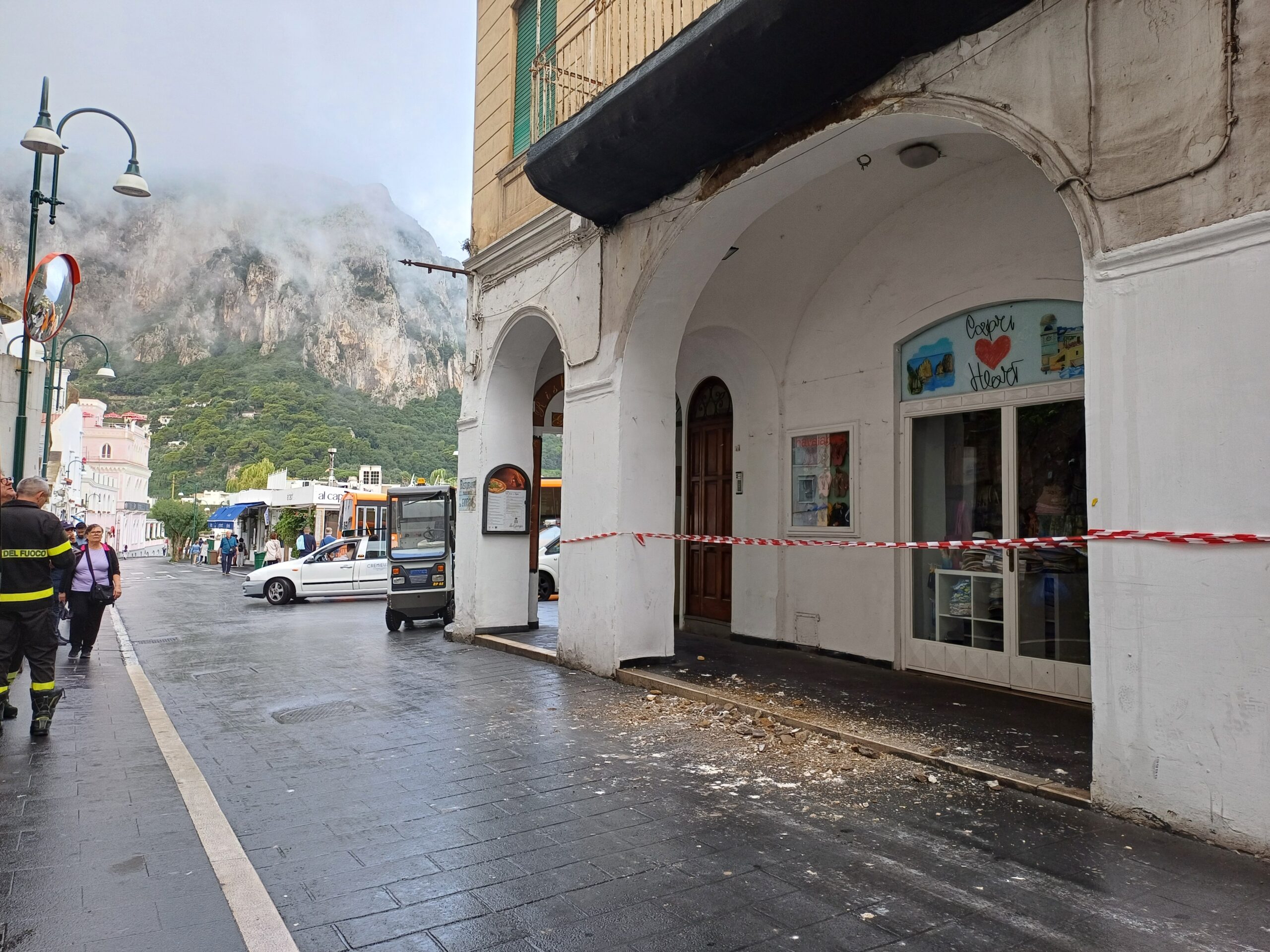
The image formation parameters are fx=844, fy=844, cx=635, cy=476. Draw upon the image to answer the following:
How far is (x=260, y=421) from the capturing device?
10700cm

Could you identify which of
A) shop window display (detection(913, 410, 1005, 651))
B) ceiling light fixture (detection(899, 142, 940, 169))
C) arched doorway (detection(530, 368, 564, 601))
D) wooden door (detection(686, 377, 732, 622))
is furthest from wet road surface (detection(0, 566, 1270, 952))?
ceiling light fixture (detection(899, 142, 940, 169))

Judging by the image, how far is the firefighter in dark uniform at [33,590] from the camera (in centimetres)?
612

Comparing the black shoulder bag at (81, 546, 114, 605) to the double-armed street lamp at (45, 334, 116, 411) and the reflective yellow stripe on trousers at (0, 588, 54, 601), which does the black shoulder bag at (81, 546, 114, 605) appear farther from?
the double-armed street lamp at (45, 334, 116, 411)

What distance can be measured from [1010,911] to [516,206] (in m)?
9.61

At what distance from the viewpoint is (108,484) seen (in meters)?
79.9

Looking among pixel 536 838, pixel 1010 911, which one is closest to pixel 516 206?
pixel 536 838

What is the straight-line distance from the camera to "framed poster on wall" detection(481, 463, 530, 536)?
1123cm

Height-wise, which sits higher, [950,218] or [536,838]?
[950,218]

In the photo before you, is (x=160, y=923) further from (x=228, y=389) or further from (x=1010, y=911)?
(x=228, y=389)

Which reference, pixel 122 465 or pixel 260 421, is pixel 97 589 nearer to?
pixel 122 465

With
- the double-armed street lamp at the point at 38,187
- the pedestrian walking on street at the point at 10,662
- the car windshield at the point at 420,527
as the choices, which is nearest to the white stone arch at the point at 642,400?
the pedestrian walking on street at the point at 10,662

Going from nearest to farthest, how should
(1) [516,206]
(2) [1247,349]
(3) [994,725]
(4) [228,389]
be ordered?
(2) [1247,349] < (3) [994,725] < (1) [516,206] < (4) [228,389]

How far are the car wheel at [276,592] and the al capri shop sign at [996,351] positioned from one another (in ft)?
51.8

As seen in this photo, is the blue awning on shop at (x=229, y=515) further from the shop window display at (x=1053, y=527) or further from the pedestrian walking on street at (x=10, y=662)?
the shop window display at (x=1053, y=527)
